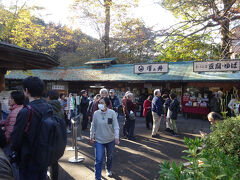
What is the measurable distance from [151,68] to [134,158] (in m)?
9.15

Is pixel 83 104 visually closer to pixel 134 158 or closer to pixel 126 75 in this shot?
pixel 134 158

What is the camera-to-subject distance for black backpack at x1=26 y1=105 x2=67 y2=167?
217 cm

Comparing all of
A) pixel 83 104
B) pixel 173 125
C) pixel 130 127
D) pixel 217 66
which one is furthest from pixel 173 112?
pixel 217 66

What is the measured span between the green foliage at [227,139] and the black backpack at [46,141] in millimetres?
2158

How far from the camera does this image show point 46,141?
2.18m

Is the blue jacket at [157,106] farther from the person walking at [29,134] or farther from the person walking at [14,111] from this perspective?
the person walking at [29,134]

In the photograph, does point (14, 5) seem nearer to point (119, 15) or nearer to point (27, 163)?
point (119, 15)

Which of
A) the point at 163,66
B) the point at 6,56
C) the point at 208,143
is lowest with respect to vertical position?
the point at 208,143

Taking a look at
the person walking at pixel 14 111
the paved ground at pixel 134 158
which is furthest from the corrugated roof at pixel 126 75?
the person walking at pixel 14 111

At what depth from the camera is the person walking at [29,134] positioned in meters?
2.14

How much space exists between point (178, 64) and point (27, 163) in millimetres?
14243

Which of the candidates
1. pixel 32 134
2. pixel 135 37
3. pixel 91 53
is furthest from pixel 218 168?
pixel 91 53

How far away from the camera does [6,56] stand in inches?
161

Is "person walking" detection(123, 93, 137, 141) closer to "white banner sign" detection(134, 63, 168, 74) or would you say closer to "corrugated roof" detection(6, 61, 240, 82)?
"corrugated roof" detection(6, 61, 240, 82)
